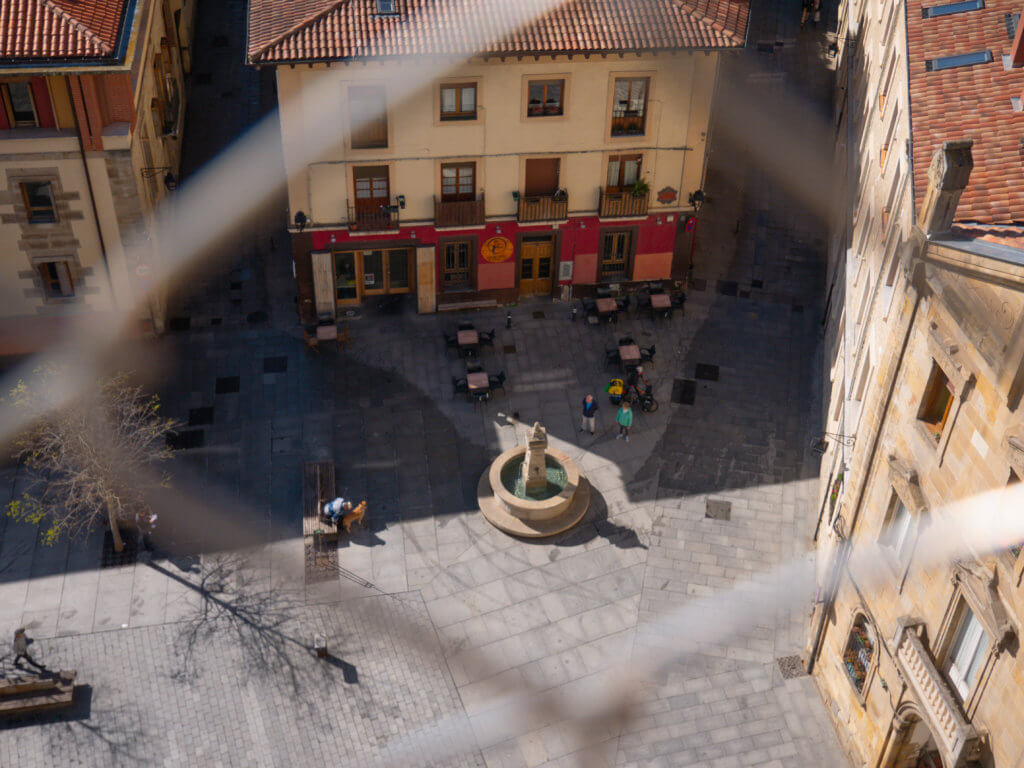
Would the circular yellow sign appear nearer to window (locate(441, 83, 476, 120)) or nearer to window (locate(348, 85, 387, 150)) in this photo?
window (locate(441, 83, 476, 120))

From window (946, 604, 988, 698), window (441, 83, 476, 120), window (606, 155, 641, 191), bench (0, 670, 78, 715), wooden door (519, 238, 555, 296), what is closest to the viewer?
window (946, 604, 988, 698)

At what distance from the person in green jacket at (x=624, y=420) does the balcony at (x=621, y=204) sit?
866 centimetres

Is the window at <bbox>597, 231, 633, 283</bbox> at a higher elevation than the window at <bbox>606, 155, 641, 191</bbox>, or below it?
below

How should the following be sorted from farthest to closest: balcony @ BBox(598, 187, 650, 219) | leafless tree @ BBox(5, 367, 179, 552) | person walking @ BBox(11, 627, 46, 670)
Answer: balcony @ BBox(598, 187, 650, 219), leafless tree @ BBox(5, 367, 179, 552), person walking @ BBox(11, 627, 46, 670)

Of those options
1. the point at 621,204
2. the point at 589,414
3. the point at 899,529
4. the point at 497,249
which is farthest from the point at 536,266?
the point at 899,529

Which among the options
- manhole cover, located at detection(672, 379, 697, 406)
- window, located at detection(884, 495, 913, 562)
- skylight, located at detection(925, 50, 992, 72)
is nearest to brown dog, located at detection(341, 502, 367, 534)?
manhole cover, located at detection(672, 379, 697, 406)

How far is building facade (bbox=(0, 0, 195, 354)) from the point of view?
3531 cm

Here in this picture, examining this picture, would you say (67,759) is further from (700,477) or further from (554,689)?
(700,477)

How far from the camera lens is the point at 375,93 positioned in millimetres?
39812

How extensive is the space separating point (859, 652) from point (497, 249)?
22.3m

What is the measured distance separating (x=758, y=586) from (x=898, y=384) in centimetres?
1067

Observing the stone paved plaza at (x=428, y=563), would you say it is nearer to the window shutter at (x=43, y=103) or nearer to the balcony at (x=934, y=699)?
the balcony at (x=934, y=699)

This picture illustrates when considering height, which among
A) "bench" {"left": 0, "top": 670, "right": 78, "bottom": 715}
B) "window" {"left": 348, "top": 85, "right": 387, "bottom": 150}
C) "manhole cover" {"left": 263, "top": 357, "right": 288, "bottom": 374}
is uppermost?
"window" {"left": 348, "top": 85, "right": 387, "bottom": 150}

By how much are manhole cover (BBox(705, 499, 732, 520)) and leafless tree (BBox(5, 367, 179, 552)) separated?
18141 mm
